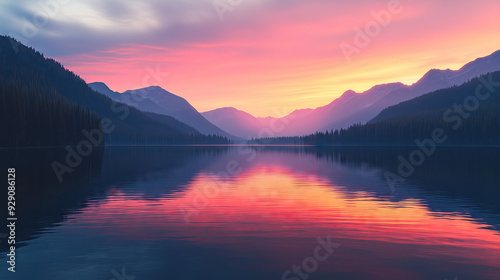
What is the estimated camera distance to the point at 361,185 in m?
56.4

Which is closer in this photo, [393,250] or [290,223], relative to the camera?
[393,250]

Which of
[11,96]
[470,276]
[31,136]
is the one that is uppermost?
[11,96]

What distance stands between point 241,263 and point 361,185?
39586 mm

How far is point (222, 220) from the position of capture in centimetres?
3203

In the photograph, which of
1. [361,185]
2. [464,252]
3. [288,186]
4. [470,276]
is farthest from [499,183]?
[470,276]

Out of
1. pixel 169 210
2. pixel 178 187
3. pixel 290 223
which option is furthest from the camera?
pixel 178 187

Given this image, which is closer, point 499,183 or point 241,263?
point 241,263

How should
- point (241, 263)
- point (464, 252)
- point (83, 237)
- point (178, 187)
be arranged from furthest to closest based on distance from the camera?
point (178, 187), point (83, 237), point (464, 252), point (241, 263)

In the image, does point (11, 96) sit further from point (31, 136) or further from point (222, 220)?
point (222, 220)

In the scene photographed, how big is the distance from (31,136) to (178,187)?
158 metres

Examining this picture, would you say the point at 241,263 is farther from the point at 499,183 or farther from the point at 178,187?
the point at 499,183

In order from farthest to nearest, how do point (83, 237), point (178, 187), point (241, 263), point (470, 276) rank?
point (178, 187) → point (83, 237) → point (241, 263) → point (470, 276)

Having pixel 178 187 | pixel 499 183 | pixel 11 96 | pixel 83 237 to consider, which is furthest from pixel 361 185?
pixel 11 96

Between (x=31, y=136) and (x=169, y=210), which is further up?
(x=31, y=136)
